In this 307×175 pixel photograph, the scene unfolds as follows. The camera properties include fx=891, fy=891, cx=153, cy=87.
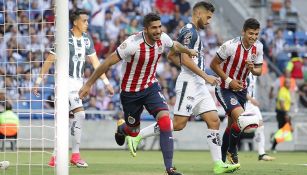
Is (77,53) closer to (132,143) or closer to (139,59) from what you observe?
(132,143)

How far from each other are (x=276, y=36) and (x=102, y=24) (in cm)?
541

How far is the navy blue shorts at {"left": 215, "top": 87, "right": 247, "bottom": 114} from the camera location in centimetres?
1355

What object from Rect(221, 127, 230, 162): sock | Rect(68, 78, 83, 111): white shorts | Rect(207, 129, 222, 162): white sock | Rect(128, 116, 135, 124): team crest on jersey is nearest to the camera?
Rect(128, 116, 135, 124): team crest on jersey

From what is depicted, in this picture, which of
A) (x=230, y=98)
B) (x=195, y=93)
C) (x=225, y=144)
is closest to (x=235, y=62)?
(x=230, y=98)

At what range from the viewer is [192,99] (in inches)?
521

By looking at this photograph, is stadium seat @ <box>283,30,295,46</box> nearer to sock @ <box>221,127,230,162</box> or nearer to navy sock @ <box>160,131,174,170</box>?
sock @ <box>221,127,230,162</box>

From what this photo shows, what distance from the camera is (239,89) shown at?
13398 millimetres

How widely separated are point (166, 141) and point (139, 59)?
1.15 meters

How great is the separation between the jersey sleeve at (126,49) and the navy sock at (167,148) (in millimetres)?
1094

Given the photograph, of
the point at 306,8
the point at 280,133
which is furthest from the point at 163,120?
the point at 306,8

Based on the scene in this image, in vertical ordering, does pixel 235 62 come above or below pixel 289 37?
below

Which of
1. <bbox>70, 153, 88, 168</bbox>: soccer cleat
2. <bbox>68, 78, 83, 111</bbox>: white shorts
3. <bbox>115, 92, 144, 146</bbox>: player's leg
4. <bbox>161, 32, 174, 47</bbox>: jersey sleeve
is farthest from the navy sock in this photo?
<bbox>68, 78, 83, 111</bbox>: white shorts

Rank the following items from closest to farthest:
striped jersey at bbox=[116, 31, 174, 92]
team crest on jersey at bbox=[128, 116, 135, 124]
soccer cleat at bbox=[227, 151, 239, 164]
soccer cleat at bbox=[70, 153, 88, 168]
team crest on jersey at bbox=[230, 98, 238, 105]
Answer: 1. striped jersey at bbox=[116, 31, 174, 92]
2. team crest on jersey at bbox=[128, 116, 135, 124]
3. team crest on jersey at bbox=[230, 98, 238, 105]
4. soccer cleat at bbox=[227, 151, 239, 164]
5. soccer cleat at bbox=[70, 153, 88, 168]

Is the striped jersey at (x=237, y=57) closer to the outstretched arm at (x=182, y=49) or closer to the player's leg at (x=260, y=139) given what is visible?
the outstretched arm at (x=182, y=49)
